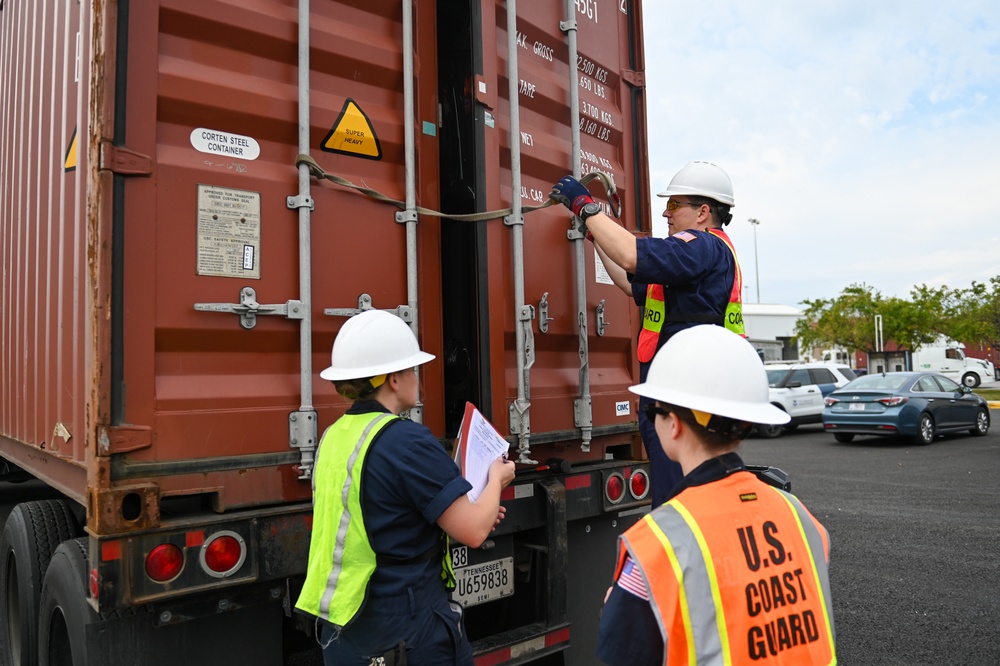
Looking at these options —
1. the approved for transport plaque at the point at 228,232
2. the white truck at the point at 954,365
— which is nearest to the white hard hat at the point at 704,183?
the approved for transport plaque at the point at 228,232

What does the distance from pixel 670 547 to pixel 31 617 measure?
275 cm

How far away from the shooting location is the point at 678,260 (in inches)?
110

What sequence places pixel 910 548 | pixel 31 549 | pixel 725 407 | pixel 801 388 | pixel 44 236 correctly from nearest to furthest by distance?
pixel 725 407, pixel 31 549, pixel 44 236, pixel 910 548, pixel 801 388

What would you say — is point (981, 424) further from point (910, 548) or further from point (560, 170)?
point (560, 170)

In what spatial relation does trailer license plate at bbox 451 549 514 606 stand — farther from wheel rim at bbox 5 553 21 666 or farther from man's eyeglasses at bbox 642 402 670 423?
wheel rim at bbox 5 553 21 666

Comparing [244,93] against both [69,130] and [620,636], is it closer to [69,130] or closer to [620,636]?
[69,130]

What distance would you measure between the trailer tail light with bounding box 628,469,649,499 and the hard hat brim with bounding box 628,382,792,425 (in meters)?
2.05

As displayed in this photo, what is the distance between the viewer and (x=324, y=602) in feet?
6.86

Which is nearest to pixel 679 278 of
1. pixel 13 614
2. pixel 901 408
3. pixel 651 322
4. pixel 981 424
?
pixel 651 322

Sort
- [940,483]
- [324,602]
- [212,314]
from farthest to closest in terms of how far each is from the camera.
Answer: [940,483], [212,314], [324,602]

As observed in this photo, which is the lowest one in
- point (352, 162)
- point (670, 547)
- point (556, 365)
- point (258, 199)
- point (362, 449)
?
point (670, 547)

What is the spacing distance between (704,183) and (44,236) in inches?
113

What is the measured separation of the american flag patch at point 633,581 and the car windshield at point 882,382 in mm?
14003

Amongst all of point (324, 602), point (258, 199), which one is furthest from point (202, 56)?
point (324, 602)
